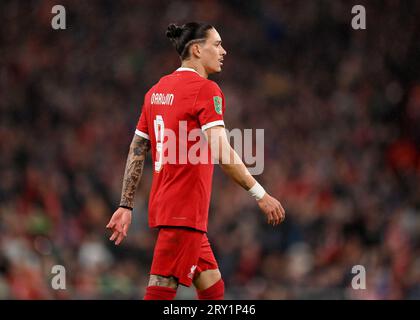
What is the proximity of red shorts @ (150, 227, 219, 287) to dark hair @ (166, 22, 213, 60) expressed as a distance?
3.63 feet

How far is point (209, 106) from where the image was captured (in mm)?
5488

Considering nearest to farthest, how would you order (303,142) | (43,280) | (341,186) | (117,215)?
(117,215), (43,280), (341,186), (303,142)

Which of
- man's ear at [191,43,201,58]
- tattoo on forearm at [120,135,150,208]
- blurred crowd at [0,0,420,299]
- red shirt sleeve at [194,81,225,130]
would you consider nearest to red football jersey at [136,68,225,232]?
red shirt sleeve at [194,81,225,130]

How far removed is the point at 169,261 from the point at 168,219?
25 centimetres

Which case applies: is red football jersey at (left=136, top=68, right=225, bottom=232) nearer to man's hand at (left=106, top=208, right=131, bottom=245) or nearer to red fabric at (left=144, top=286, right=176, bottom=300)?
man's hand at (left=106, top=208, right=131, bottom=245)

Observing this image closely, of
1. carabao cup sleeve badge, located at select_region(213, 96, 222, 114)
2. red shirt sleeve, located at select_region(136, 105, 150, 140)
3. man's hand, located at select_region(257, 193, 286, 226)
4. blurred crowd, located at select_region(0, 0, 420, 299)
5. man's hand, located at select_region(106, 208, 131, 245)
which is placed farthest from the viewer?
blurred crowd, located at select_region(0, 0, 420, 299)

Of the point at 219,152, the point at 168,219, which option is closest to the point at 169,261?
the point at 168,219

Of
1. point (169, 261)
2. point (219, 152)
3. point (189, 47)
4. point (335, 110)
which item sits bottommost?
point (169, 261)

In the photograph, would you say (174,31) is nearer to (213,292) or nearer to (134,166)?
(134,166)

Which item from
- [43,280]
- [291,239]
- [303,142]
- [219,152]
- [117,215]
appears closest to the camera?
[219,152]

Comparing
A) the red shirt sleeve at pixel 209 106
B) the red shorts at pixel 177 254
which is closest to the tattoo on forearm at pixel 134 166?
the red shorts at pixel 177 254

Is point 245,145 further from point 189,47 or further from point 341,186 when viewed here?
point 189,47

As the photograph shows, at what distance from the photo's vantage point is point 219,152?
5426 millimetres

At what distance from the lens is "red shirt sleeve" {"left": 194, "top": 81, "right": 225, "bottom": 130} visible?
5.46 meters
